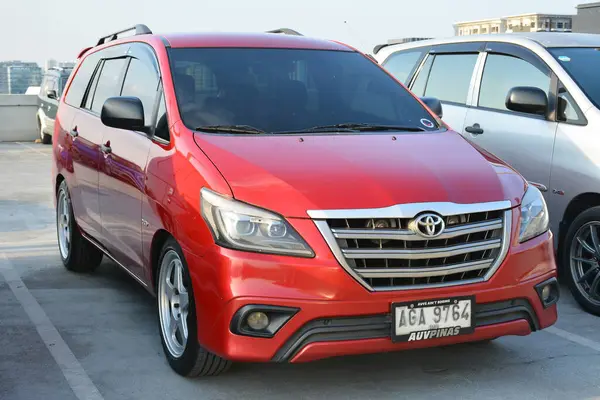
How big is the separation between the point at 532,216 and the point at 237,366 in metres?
1.63

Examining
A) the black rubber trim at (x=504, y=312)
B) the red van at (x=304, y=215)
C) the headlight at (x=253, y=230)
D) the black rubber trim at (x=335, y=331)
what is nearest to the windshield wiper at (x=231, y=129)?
the red van at (x=304, y=215)

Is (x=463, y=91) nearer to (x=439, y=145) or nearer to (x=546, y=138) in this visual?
(x=546, y=138)

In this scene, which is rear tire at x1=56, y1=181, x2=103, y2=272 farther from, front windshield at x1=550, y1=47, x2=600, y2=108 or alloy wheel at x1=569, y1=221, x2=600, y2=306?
front windshield at x1=550, y1=47, x2=600, y2=108

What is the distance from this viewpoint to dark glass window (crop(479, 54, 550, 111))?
686 centimetres

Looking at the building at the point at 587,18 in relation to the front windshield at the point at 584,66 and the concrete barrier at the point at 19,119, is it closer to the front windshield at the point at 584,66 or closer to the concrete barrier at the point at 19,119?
the concrete barrier at the point at 19,119

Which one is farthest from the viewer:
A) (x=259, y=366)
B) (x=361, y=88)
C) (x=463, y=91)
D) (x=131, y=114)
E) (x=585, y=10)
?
(x=585, y=10)

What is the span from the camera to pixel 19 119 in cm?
2417

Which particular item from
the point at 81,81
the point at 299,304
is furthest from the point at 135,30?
the point at 299,304

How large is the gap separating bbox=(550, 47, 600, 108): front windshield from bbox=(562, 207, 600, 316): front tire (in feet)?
2.65

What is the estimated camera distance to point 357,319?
4020mm

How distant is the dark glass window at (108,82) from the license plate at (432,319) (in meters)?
2.82

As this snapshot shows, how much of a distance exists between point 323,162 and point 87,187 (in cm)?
243

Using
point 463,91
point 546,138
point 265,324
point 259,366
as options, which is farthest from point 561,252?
point 265,324

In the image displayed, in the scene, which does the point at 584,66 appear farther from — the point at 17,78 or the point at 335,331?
the point at 17,78
